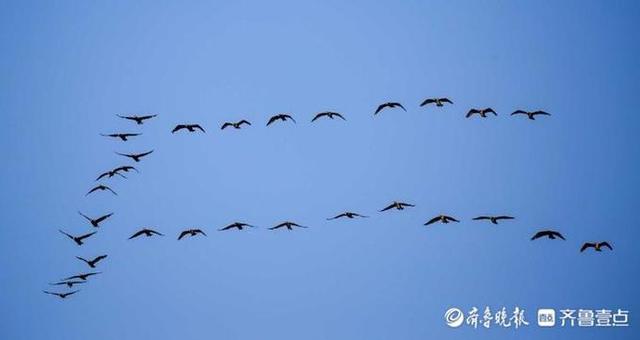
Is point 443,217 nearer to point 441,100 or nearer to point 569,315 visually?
Result: point 441,100

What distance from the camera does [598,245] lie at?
28172mm

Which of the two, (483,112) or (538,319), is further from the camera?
(538,319)

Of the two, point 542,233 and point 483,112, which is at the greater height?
point 483,112

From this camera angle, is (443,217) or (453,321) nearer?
(443,217)

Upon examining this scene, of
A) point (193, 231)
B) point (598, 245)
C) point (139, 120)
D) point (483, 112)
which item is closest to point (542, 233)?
point (598, 245)

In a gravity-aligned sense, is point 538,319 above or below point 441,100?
below

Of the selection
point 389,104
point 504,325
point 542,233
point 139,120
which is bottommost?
point 504,325

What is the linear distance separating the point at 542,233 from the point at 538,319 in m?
10.0

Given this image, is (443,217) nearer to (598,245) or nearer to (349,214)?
(349,214)

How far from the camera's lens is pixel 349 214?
28250 millimetres

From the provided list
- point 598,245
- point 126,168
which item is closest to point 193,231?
point 126,168

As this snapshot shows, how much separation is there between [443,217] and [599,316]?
43.1 ft

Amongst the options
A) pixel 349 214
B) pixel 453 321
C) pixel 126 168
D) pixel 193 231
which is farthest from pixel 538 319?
pixel 126 168

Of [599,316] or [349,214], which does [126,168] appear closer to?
[349,214]
